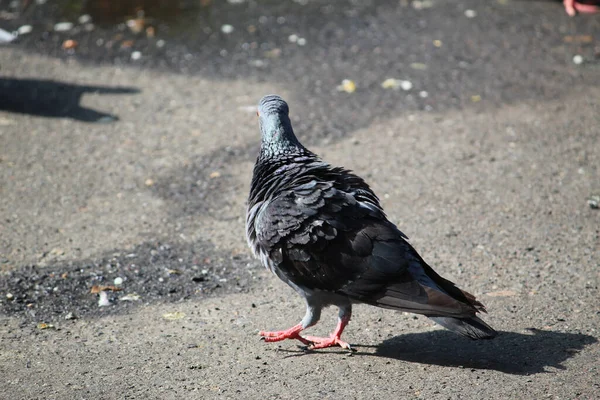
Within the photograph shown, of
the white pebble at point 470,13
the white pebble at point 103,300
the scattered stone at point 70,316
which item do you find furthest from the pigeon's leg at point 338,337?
the white pebble at point 470,13

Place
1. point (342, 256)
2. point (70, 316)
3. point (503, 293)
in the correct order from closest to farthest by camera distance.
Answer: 1. point (342, 256)
2. point (70, 316)
3. point (503, 293)

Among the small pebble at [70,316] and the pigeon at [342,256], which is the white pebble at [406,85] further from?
the small pebble at [70,316]

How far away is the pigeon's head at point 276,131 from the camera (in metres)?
4.47

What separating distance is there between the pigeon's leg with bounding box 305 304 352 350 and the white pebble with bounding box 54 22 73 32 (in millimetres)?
6729

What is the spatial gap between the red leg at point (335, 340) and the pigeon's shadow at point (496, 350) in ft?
0.72

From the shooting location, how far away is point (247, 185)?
20.4 ft

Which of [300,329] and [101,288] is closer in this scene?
[300,329]

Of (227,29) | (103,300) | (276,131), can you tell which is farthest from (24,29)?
(276,131)

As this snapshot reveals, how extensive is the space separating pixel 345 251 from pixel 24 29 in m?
7.15

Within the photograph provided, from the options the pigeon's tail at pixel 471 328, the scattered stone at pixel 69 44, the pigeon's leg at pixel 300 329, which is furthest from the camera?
the scattered stone at pixel 69 44

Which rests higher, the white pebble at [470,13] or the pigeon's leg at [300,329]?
the white pebble at [470,13]

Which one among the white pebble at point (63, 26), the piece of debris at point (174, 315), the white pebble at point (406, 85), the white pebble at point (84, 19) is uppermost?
the white pebble at point (406, 85)

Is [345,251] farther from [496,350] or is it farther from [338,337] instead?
[496,350]

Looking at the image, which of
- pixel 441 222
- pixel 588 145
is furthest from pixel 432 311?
pixel 588 145
